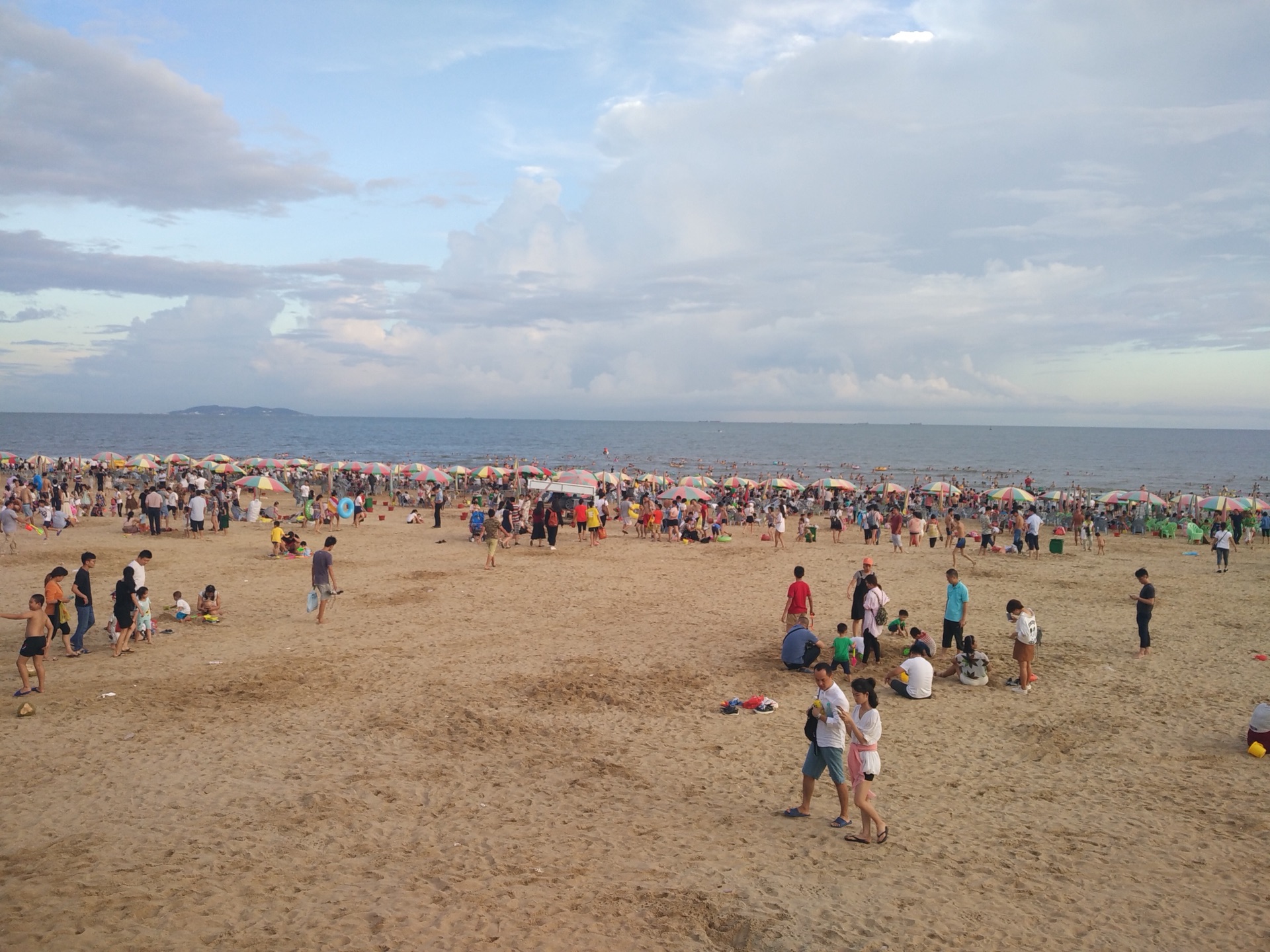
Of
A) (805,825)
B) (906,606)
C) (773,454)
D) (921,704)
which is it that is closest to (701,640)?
(921,704)

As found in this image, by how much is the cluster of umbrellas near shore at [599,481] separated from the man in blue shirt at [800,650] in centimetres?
1517

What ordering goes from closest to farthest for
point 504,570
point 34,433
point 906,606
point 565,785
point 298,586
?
1. point 565,785
2. point 906,606
3. point 298,586
4. point 504,570
5. point 34,433

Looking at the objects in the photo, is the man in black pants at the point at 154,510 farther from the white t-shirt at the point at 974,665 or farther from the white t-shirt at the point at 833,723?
the white t-shirt at the point at 833,723

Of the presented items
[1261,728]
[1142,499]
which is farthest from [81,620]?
[1142,499]

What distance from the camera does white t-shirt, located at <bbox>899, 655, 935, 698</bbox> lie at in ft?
33.9

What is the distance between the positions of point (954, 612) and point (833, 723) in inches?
253

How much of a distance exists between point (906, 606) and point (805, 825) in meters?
9.53

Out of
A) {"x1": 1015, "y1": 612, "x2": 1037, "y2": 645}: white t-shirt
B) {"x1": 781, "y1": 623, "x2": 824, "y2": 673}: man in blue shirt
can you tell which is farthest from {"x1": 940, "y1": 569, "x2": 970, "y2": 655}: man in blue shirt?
{"x1": 781, "y1": 623, "x2": 824, "y2": 673}: man in blue shirt

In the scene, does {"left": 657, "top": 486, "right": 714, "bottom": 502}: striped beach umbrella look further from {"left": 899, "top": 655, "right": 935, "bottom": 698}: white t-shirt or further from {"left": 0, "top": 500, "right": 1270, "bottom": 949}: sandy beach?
{"left": 899, "top": 655, "right": 935, "bottom": 698}: white t-shirt

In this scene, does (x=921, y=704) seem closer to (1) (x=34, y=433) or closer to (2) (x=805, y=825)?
(2) (x=805, y=825)

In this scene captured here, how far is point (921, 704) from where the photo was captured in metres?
10.2

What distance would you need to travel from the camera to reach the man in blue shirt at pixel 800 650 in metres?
11.3

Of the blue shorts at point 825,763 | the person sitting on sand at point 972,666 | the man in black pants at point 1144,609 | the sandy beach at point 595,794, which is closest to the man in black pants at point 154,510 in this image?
the sandy beach at point 595,794

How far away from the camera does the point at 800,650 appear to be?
11.4m
